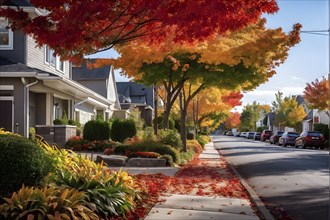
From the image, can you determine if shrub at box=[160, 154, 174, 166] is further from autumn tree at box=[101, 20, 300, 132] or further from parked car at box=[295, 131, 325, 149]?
parked car at box=[295, 131, 325, 149]

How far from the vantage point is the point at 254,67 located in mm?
19859

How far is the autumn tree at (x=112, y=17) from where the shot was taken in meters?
7.18

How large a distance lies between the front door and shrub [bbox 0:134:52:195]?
1439 centimetres

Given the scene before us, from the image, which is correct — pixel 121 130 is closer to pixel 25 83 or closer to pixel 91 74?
pixel 25 83

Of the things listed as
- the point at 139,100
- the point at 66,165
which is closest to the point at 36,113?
the point at 66,165

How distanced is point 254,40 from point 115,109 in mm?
33641

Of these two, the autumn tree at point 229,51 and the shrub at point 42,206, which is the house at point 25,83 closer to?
the autumn tree at point 229,51

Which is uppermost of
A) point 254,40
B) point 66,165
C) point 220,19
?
point 254,40

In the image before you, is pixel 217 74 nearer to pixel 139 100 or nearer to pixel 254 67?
pixel 254 67

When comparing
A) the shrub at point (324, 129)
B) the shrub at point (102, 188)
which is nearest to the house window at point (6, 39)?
the shrub at point (102, 188)

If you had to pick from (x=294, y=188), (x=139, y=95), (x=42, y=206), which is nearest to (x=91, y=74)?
(x=139, y=95)

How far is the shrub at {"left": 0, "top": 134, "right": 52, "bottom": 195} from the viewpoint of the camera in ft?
22.0

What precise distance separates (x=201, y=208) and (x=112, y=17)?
12.1ft

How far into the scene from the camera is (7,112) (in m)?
20.9
